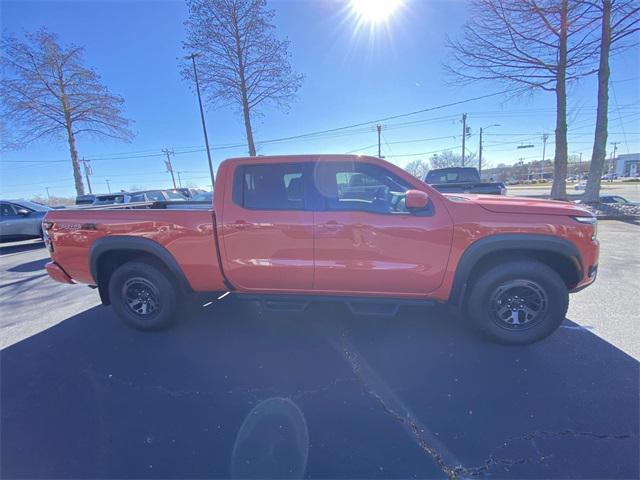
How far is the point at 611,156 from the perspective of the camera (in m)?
86.5

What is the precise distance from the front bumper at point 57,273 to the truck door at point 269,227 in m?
2.14

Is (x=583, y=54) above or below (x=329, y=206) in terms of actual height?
above

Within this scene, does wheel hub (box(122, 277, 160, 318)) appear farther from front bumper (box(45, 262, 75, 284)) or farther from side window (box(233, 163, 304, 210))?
side window (box(233, 163, 304, 210))

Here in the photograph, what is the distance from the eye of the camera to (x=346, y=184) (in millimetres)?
3160

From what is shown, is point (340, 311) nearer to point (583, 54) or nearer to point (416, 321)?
point (416, 321)

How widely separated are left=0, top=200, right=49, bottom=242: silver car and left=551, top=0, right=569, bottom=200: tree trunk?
20.0 meters

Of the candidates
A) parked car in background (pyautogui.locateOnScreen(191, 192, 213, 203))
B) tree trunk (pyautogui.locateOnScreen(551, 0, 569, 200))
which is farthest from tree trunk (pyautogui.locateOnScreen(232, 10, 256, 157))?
tree trunk (pyautogui.locateOnScreen(551, 0, 569, 200))

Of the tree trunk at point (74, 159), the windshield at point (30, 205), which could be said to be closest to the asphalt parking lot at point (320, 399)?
the windshield at point (30, 205)

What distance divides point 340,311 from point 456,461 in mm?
2137

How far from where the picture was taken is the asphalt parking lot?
69.9 inches

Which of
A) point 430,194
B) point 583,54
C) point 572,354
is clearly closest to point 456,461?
point 572,354

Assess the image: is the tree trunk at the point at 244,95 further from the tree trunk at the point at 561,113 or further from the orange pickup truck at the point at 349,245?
the tree trunk at the point at 561,113

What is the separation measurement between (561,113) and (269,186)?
1430 centimetres

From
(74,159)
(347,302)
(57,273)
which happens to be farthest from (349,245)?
(74,159)
